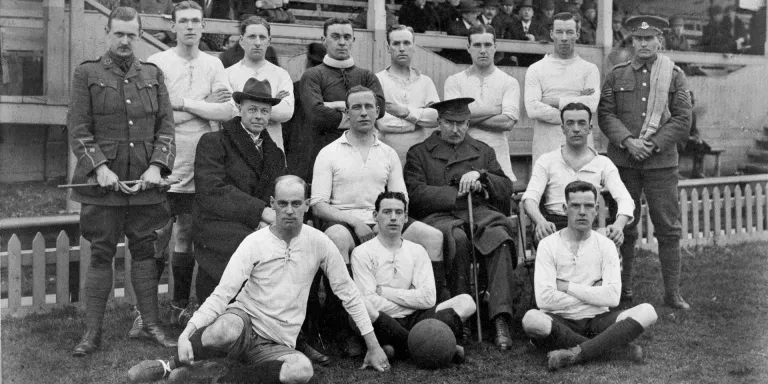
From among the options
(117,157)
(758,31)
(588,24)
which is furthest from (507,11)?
(117,157)

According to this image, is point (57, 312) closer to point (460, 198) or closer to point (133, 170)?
point (133, 170)

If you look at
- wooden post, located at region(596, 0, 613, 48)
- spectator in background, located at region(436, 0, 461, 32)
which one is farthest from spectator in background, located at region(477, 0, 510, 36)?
wooden post, located at region(596, 0, 613, 48)

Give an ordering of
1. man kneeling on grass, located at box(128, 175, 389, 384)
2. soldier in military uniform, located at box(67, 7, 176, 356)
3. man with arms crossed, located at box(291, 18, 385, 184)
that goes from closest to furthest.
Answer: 1. man kneeling on grass, located at box(128, 175, 389, 384)
2. soldier in military uniform, located at box(67, 7, 176, 356)
3. man with arms crossed, located at box(291, 18, 385, 184)

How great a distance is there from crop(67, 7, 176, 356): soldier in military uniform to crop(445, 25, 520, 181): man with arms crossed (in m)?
2.64

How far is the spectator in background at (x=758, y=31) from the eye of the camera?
16.1 m

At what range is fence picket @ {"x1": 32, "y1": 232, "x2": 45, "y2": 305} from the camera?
261 inches

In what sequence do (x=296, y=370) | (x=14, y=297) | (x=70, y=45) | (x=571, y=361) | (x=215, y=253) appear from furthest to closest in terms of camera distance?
(x=70, y=45), (x=14, y=297), (x=215, y=253), (x=571, y=361), (x=296, y=370)

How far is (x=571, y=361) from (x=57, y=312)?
389 centimetres

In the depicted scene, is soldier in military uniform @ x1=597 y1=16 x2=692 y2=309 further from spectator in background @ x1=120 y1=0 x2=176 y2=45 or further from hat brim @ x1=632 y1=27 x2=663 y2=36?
spectator in background @ x1=120 y1=0 x2=176 y2=45

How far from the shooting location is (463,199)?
637cm

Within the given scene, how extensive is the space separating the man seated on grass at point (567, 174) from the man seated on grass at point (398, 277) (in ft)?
3.60

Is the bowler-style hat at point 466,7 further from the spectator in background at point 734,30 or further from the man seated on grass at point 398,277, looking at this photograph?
the man seated on grass at point 398,277

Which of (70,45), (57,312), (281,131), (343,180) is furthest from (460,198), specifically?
(70,45)

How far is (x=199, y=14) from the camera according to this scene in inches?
241
